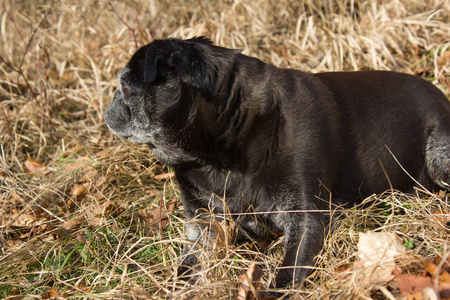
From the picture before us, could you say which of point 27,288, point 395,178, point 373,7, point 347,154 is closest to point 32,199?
point 27,288

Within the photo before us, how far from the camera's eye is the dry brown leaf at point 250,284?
89.6 inches

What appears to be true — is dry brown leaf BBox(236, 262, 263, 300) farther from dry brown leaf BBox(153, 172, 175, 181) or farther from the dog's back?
dry brown leaf BBox(153, 172, 175, 181)

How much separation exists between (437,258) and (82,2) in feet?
20.3

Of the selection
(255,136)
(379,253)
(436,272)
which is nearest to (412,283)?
(436,272)

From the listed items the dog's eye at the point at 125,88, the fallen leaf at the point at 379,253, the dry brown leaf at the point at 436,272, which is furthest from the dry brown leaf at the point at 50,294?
the dry brown leaf at the point at 436,272

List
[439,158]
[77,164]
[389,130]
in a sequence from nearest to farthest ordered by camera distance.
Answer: [389,130], [439,158], [77,164]

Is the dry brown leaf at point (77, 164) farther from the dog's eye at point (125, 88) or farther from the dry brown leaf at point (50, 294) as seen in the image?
the dry brown leaf at point (50, 294)

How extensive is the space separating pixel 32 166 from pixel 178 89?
262 cm

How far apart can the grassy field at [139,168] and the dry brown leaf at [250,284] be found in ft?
0.27

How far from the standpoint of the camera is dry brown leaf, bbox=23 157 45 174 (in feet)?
15.1

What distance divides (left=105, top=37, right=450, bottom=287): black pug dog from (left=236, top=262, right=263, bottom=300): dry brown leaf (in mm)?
208

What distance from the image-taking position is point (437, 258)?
2.28 m

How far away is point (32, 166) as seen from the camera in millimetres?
4645

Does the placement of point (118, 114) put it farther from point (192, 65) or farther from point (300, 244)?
point (300, 244)
